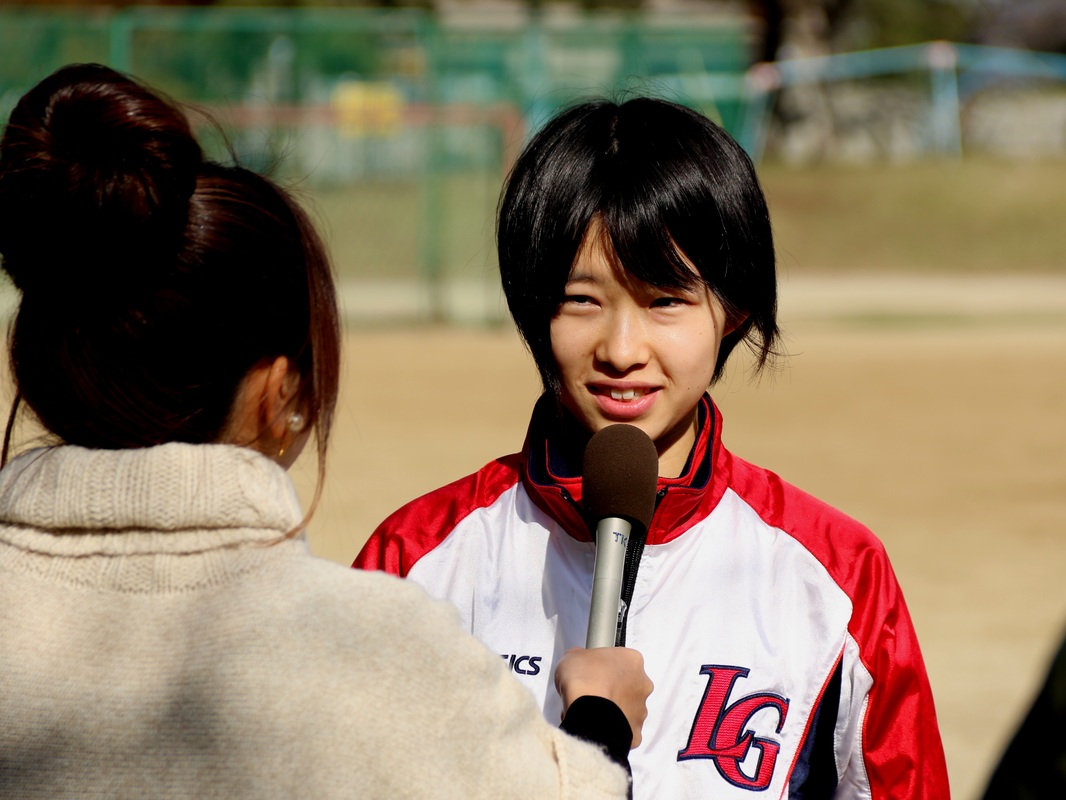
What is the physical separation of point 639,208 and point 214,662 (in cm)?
111

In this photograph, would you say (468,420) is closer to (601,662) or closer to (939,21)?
(601,662)

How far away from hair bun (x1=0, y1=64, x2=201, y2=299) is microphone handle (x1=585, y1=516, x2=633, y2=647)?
2.17 ft

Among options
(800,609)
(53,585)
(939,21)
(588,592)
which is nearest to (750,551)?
(800,609)

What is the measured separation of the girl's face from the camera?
2.24 m

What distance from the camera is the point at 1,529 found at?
1.50 meters

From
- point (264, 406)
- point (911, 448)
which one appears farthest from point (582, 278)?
point (911, 448)

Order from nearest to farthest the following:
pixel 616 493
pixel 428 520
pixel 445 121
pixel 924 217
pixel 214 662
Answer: pixel 214 662, pixel 616 493, pixel 428 520, pixel 445 121, pixel 924 217

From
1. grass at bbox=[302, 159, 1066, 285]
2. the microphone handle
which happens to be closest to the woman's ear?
the microphone handle

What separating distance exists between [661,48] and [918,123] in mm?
17243

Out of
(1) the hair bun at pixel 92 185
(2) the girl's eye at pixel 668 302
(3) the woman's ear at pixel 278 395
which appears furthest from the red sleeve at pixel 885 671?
(1) the hair bun at pixel 92 185

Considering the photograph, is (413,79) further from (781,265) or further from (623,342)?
(623,342)

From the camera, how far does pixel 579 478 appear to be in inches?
86.7

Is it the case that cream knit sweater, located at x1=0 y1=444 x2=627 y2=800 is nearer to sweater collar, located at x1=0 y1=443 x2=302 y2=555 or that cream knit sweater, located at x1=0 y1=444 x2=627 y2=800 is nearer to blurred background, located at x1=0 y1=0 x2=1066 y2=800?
sweater collar, located at x1=0 y1=443 x2=302 y2=555

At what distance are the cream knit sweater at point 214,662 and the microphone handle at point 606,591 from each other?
0.81ft
